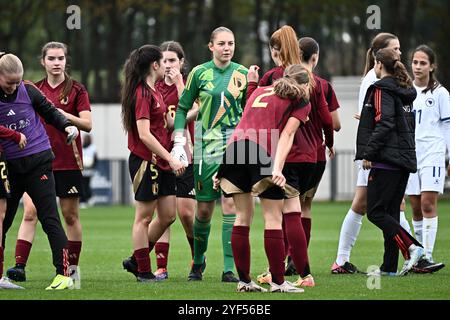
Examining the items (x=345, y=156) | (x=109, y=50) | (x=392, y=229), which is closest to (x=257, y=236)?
(x=392, y=229)

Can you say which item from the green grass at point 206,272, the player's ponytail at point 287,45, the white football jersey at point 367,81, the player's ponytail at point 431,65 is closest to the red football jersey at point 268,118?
the player's ponytail at point 287,45

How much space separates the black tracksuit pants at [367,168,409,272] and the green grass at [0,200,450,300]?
0.57m

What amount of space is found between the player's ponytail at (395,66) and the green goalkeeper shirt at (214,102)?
1.42m

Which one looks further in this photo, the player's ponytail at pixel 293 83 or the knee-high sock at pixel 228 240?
the knee-high sock at pixel 228 240

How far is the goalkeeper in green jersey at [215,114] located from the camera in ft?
38.7

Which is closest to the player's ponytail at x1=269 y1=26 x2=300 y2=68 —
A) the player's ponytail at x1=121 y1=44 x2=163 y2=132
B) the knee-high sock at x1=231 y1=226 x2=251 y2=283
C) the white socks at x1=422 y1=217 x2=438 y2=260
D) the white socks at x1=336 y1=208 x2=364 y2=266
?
the player's ponytail at x1=121 y1=44 x2=163 y2=132

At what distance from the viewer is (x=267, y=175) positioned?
1023 cm

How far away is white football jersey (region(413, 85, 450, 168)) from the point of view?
13.2 metres

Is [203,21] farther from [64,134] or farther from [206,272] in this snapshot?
[64,134]

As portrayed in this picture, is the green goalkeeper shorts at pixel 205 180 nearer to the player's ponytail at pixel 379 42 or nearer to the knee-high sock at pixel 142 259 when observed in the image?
the knee-high sock at pixel 142 259

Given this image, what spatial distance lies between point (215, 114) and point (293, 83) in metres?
1.69

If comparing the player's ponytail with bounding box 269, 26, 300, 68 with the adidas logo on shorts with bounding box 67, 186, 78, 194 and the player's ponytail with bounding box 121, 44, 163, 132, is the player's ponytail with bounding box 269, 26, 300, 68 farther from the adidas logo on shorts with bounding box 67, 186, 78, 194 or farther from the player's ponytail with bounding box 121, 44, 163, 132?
the adidas logo on shorts with bounding box 67, 186, 78, 194

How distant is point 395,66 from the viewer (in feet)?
39.1

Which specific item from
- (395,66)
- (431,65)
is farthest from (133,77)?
(431,65)
